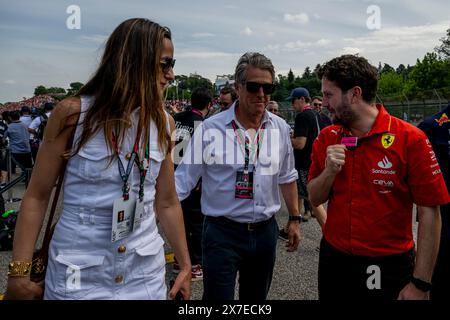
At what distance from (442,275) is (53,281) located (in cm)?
225

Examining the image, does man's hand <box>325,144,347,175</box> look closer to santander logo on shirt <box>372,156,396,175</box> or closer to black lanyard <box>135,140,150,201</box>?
santander logo on shirt <box>372,156,396,175</box>

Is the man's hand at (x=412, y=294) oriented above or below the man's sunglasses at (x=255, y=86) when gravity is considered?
below

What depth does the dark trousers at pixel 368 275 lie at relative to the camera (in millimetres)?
2168

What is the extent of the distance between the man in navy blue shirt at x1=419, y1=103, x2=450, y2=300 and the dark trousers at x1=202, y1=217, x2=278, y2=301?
1039 millimetres

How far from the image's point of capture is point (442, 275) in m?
2.59

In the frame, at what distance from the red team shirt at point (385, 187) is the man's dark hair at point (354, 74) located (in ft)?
0.51

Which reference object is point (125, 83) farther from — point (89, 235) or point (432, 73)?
point (432, 73)

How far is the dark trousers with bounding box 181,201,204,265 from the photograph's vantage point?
4.77 metres

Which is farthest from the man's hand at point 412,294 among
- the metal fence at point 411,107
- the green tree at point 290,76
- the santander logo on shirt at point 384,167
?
the green tree at point 290,76

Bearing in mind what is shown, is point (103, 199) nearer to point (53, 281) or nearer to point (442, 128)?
point (53, 281)

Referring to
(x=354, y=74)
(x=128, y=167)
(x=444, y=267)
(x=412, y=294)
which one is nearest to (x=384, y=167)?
(x=354, y=74)

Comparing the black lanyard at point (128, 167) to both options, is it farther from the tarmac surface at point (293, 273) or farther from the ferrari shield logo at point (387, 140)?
the tarmac surface at point (293, 273)

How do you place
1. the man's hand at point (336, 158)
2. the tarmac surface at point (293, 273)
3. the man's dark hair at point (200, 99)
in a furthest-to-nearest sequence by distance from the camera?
the man's dark hair at point (200, 99), the tarmac surface at point (293, 273), the man's hand at point (336, 158)
